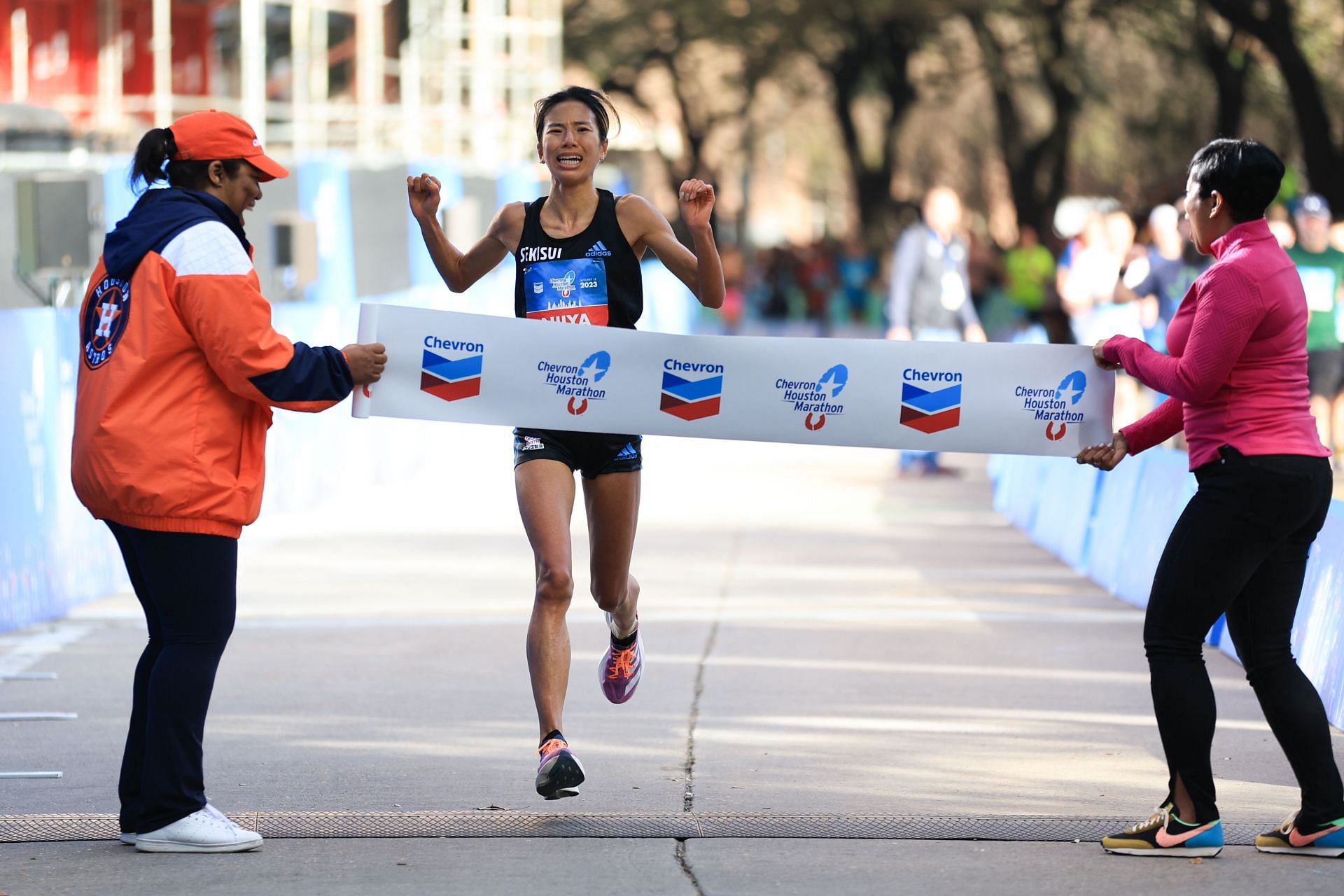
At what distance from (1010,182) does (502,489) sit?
1015 inches

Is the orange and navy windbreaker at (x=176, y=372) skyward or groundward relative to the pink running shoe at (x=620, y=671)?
skyward

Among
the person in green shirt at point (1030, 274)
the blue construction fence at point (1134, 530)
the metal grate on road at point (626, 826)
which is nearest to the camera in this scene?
the metal grate on road at point (626, 826)

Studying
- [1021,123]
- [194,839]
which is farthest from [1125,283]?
[1021,123]

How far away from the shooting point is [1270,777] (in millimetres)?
6195

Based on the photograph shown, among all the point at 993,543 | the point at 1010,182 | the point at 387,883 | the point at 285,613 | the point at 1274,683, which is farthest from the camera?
the point at 1010,182

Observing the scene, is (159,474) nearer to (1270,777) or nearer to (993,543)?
(1270,777)

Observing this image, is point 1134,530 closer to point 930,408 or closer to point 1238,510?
point 930,408

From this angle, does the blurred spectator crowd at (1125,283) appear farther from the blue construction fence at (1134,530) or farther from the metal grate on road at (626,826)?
the metal grate on road at (626,826)

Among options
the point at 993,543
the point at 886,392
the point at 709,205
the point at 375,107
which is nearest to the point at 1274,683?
the point at 886,392

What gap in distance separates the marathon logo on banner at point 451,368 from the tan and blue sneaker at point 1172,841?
222 centimetres

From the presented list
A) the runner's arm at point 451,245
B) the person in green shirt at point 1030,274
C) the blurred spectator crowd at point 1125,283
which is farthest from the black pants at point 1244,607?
the person in green shirt at point 1030,274

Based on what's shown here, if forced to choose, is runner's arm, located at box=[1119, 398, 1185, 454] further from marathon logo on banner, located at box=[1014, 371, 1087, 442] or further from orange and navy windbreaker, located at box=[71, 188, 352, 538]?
orange and navy windbreaker, located at box=[71, 188, 352, 538]

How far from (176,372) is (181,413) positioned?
10 cm

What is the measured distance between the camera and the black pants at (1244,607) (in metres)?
5.17
